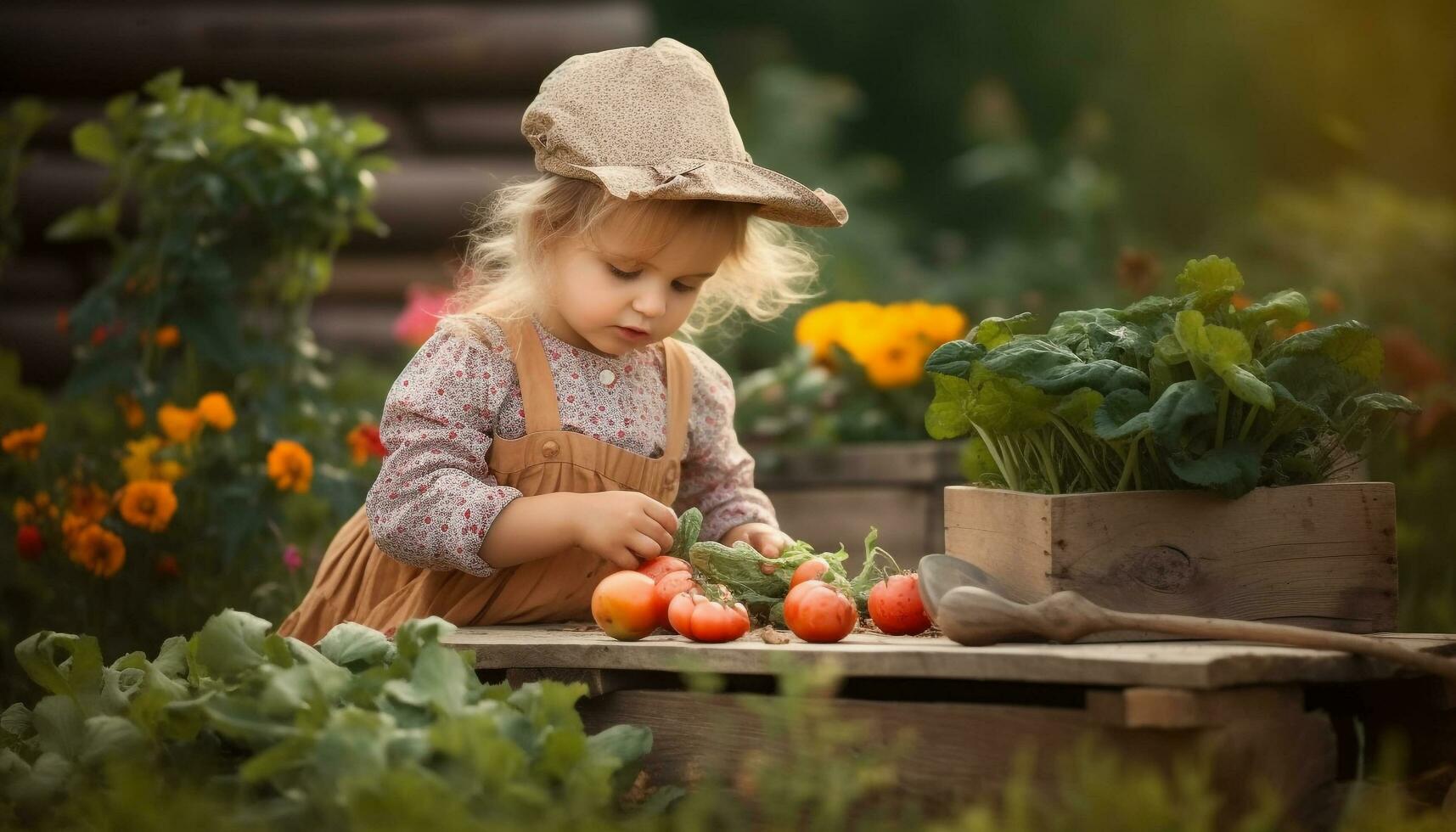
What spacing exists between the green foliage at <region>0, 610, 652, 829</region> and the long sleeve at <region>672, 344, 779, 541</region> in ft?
3.02

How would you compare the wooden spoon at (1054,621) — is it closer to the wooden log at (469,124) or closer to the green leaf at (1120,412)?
the green leaf at (1120,412)

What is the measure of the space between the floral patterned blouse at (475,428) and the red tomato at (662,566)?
255mm

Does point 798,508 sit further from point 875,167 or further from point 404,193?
point 875,167

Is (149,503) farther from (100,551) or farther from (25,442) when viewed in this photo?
(25,442)

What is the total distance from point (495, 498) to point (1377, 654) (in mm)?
1340

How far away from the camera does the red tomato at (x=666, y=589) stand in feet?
7.53

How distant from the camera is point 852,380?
4.85m

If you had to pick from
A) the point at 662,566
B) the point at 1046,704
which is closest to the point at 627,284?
the point at 662,566

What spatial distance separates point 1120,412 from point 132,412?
2520 mm

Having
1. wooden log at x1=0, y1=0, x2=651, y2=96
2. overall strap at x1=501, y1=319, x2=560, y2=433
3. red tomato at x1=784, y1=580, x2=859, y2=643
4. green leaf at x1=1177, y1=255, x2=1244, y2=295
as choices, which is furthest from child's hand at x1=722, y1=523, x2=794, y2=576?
wooden log at x1=0, y1=0, x2=651, y2=96

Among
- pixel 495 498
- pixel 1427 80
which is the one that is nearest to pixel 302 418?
pixel 495 498

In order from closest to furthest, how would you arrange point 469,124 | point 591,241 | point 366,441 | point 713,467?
point 591,241, point 713,467, point 366,441, point 469,124

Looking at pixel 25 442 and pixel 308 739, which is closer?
pixel 308 739

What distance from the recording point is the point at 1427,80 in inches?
262
